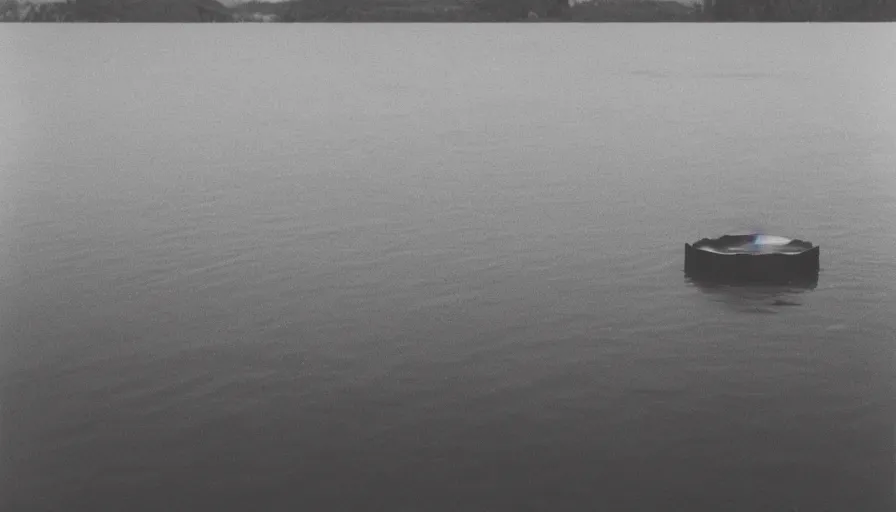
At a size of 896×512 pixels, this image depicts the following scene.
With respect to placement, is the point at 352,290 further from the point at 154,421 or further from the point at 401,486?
the point at 401,486

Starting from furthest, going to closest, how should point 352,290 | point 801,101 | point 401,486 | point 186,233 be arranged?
point 801,101
point 186,233
point 352,290
point 401,486

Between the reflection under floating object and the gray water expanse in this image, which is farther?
the reflection under floating object

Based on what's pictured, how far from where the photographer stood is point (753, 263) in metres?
56.4

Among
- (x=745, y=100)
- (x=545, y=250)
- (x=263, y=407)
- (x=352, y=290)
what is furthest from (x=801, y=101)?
(x=263, y=407)

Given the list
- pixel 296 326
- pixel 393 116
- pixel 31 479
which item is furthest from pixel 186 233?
pixel 393 116

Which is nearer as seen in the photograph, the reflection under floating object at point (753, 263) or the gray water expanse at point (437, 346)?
the gray water expanse at point (437, 346)

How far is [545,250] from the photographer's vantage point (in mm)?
66375

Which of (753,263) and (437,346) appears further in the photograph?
(753,263)

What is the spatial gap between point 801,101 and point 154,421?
17780 centimetres

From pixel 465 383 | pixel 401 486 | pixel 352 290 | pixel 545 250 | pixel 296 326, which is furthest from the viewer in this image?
pixel 545 250

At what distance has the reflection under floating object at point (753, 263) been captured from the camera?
56.4 metres

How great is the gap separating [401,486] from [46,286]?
3186 centimetres

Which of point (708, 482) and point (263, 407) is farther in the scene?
point (263, 407)

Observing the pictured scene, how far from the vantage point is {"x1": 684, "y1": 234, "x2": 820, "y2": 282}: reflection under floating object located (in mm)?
56406
